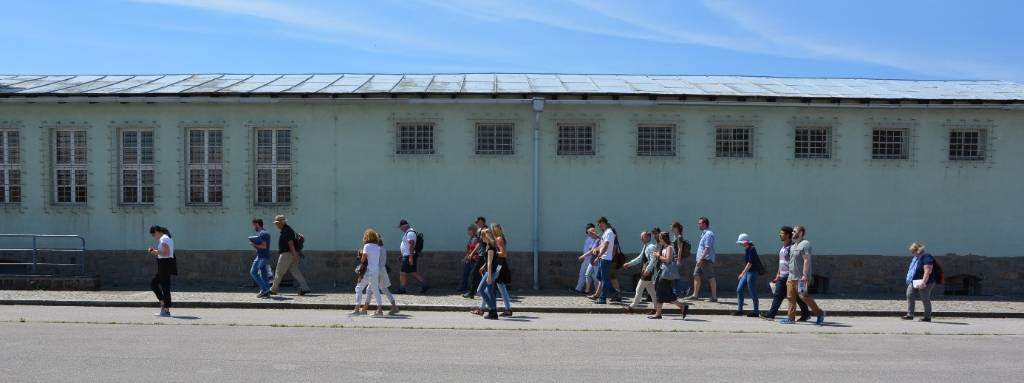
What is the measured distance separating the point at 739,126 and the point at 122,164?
13.2 metres

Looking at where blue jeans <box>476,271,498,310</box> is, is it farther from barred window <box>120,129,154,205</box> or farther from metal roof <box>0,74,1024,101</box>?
barred window <box>120,129,154,205</box>

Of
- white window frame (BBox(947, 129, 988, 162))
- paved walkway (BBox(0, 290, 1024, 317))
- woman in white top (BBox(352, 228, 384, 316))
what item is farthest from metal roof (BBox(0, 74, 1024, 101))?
woman in white top (BBox(352, 228, 384, 316))

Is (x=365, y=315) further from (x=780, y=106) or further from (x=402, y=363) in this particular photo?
(x=780, y=106)

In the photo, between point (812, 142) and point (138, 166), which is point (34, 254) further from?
point (812, 142)

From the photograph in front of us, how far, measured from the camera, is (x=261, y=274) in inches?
609

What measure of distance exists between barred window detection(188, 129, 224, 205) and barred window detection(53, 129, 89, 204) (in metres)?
2.30

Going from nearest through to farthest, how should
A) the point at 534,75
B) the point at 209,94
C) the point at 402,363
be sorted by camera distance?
the point at 402,363, the point at 209,94, the point at 534,75

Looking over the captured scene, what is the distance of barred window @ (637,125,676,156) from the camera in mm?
17672

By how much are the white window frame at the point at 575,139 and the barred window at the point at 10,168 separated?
1168 centimetres

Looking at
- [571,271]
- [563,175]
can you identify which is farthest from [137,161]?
[571,271]

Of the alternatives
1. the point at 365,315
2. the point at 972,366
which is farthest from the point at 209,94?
the point at 972,366

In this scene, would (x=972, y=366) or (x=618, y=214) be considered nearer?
(x=972, y=366)

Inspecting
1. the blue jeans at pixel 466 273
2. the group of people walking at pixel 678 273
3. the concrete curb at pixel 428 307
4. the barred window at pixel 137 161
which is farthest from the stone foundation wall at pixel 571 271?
the concrete curb at pixel 428 307

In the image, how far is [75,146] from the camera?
18.0m
